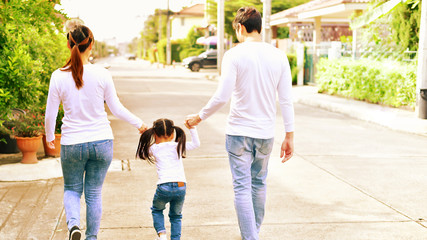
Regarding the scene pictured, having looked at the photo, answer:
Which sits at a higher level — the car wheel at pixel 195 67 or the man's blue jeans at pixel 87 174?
the man's blue jeans at pixel 87 174

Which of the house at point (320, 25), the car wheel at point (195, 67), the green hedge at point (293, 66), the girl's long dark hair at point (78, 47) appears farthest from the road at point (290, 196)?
the car wheel at point (195, 67)

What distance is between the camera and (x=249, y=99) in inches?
160

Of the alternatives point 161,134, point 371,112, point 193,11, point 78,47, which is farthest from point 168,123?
point 193,11

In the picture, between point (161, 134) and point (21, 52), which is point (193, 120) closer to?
point (161, 134)

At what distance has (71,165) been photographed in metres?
4.00

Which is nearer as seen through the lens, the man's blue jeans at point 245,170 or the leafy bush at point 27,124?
the man's blue jeans at point 245,170

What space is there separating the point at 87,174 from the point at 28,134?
3864 millimetres

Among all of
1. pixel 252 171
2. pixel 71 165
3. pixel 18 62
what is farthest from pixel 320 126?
pixel 71 165

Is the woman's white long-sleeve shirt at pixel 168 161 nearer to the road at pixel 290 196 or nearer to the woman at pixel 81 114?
the woman at pixel 81 114

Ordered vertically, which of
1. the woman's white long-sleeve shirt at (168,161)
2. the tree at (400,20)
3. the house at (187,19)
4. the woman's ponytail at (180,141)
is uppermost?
the house at (187,19)

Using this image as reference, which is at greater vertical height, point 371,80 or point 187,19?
point 187,19

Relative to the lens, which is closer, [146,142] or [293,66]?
[146,142]

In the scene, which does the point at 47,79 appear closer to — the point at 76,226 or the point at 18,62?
the point at 18,62

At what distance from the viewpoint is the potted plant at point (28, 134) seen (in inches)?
294
